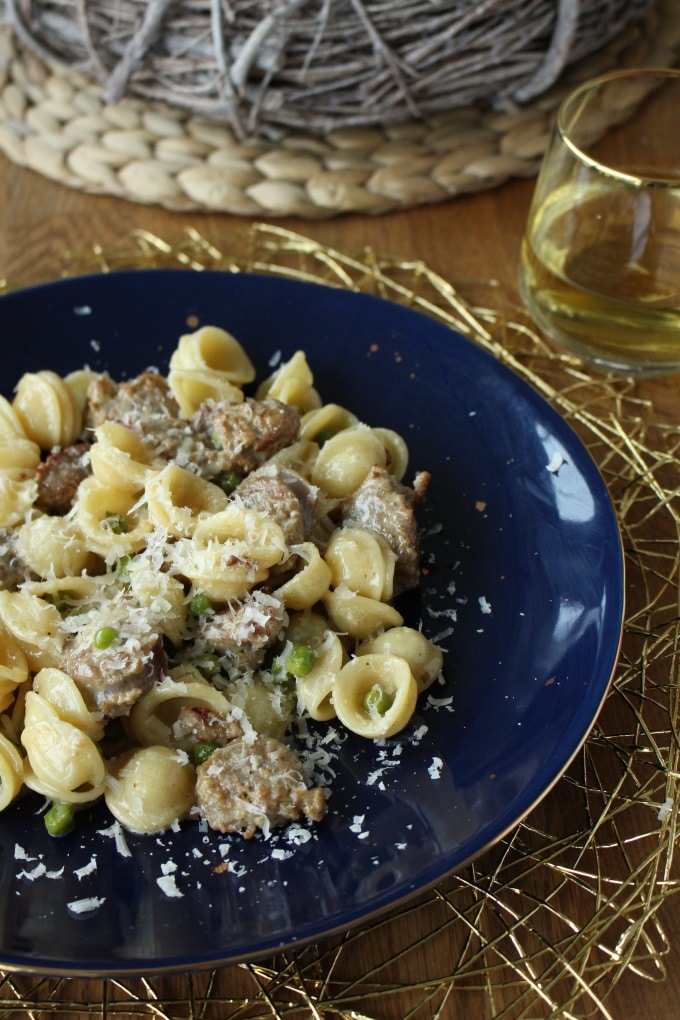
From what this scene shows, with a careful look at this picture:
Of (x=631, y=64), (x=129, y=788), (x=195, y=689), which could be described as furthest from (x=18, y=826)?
(x=631, y=64)

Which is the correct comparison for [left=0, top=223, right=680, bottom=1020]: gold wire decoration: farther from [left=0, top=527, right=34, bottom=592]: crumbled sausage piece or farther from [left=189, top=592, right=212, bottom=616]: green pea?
[left=0, top=527, right=34, bottom=592]: crumbled sausage piece

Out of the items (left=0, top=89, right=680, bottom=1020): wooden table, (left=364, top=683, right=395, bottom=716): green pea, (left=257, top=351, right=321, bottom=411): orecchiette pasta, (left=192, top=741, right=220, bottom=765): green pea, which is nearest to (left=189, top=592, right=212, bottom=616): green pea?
(left=192, top=741, right=220, bottom=765): green pea

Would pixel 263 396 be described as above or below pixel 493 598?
above

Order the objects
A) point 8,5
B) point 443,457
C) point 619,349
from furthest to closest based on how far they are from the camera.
Answer: point 8,5, point 619,349, point 443,457

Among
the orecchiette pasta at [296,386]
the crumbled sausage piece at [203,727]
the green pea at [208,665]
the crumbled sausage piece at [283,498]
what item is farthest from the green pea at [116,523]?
the orecchiette pasta at [296,386]

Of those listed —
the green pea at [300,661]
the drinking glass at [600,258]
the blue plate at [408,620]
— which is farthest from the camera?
the drinking glass at [600,258]

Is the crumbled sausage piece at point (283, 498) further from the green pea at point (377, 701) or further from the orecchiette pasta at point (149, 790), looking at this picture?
the orecchiette pasta at point (149, 790)

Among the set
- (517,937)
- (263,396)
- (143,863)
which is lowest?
(517,937)

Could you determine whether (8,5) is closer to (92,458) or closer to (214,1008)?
(92,458)

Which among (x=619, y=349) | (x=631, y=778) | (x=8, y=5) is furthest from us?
(x=8, y=5)
